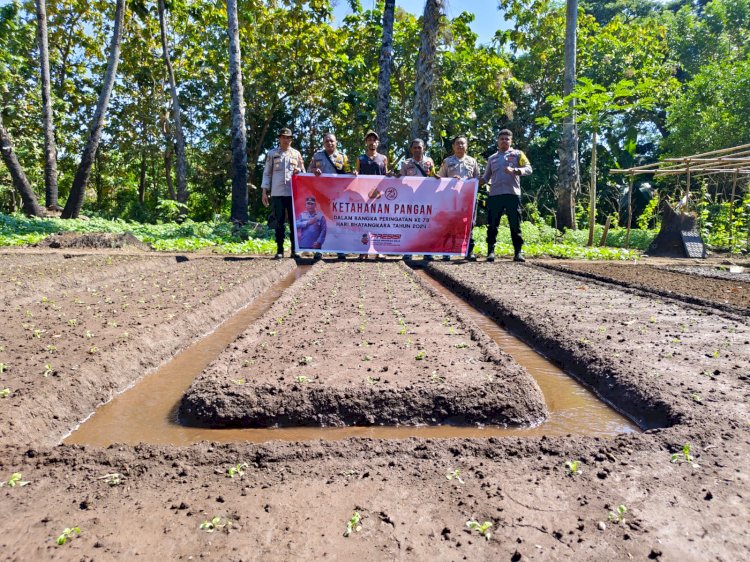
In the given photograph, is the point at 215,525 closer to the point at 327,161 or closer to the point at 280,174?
the point at 280,174

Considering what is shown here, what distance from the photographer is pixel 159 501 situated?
1.94 meters

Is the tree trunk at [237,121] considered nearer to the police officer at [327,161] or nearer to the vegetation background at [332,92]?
the vegetation background at [332,92]

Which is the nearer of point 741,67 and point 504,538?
point 504,538

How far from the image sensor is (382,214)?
9.01 meters

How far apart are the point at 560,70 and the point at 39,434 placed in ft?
73.4

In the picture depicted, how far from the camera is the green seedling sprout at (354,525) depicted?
1.76 metres

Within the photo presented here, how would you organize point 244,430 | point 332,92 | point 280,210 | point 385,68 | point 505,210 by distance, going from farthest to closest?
point 332,92
point 385,68
point 505,210
point 280,210
point 244,430

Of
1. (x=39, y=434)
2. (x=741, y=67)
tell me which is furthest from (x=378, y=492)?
(x=741, y=67)

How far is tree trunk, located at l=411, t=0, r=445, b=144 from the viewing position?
1218 cm

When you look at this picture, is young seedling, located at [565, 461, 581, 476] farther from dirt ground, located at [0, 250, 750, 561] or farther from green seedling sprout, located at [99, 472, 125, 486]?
green seedling sprout, located at [99, 472, 125, 486]

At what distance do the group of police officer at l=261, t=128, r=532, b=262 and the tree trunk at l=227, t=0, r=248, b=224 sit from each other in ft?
13.3

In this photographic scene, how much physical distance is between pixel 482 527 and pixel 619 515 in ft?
1.53

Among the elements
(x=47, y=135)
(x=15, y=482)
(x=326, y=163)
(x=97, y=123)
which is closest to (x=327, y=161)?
(x=326, y=163)

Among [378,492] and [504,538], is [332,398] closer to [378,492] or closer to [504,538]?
[378,492]
